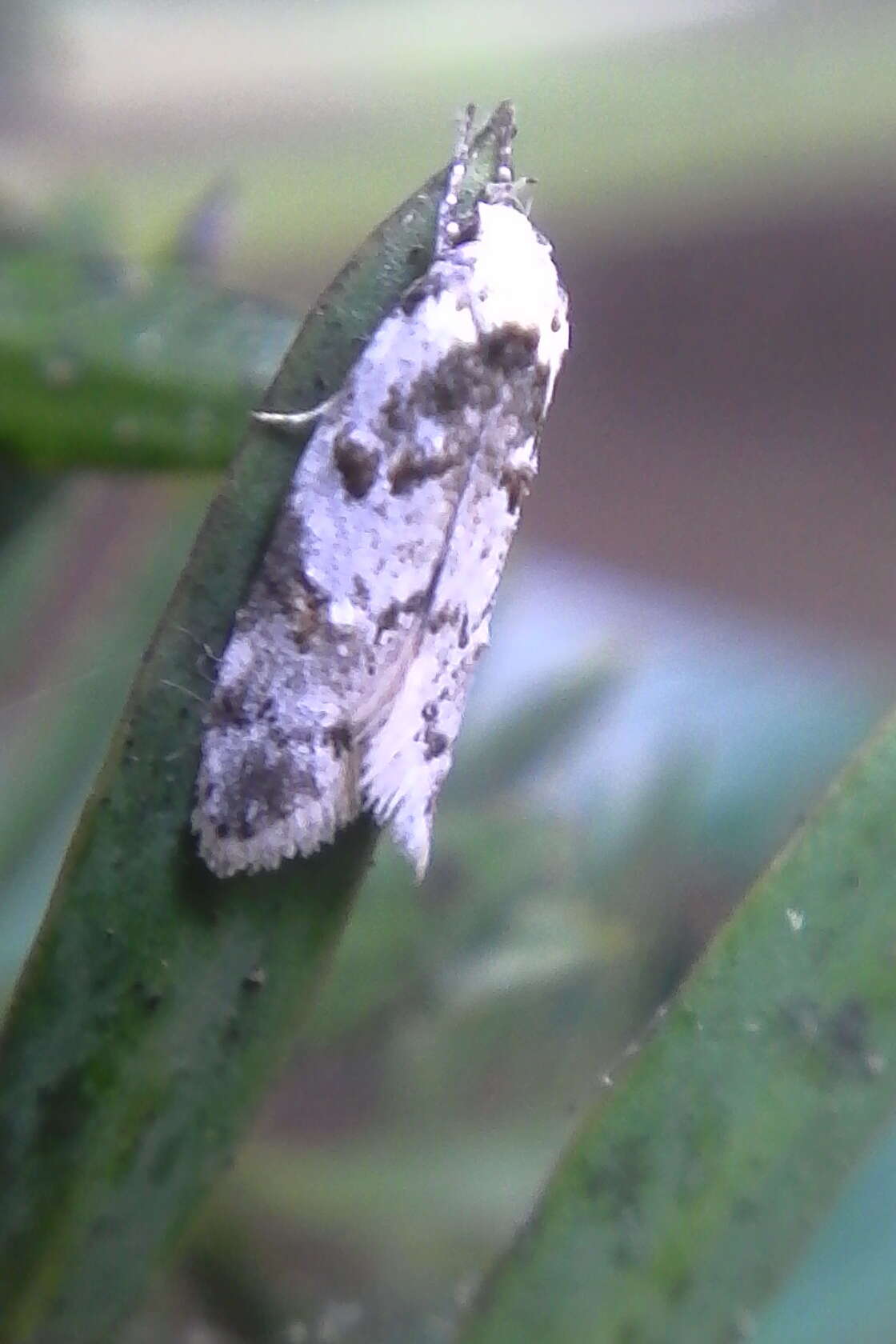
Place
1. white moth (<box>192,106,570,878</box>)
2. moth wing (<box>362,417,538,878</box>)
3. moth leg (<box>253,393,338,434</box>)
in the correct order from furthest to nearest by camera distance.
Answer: moth wing (<box>362,417,538,878</box>), white moth (<box>192,106,570,878</box>), moth leg (<box>253,393,338,434</box>)

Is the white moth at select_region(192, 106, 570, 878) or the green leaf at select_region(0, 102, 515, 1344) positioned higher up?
the white moth at select_region(192, 106, 570, 878)

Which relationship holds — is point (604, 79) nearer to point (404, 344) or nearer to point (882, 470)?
point (404, 344)

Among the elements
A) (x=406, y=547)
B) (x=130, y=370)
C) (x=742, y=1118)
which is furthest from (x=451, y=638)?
(x=742, y=1118)

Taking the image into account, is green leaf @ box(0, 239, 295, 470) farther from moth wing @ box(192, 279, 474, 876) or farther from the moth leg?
the moth leg

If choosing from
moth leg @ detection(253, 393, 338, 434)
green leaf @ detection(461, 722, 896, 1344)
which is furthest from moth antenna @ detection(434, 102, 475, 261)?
green leaf @ detection(461, 722, 896, 1344)

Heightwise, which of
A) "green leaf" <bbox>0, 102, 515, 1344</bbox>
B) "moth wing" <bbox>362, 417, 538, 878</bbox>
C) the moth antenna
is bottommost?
"green leaf" <bbox>0, 102, 515, 1344</bbox>

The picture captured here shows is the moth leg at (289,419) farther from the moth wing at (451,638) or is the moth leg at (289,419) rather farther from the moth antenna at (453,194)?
the moth wing at (451,638)
